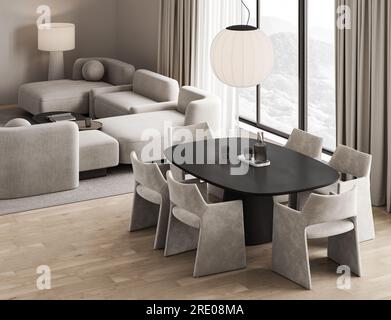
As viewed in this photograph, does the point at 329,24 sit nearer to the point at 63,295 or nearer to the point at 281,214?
the point at 281,214

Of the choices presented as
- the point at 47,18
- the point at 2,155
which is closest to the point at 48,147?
the point at 2,155

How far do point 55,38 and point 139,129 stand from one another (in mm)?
2904

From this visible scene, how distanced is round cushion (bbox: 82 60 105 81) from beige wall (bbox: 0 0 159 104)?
2.52 feet

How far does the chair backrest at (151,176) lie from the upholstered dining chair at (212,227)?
0.31 meters

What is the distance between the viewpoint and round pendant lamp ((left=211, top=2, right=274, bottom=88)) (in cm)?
602

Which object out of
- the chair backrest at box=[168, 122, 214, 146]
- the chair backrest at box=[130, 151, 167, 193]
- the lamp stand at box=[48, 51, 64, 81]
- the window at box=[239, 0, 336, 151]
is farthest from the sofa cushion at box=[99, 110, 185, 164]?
the lamp stand at box=[48, 51, 64, 81]

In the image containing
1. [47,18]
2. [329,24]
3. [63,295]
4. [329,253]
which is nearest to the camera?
[63,295]

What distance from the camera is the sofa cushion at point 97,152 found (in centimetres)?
758

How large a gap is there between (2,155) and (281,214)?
2.73 m

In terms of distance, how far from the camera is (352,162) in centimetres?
620

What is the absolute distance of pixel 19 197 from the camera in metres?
7.16

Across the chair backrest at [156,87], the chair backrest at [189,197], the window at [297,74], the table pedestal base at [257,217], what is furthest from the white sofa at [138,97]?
the chair backrest at [189,197]

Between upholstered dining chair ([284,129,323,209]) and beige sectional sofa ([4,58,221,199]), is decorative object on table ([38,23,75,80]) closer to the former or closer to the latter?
beige sectional sofa ([4,58,221,199])

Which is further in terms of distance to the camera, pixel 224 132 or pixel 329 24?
pixel 224 132
